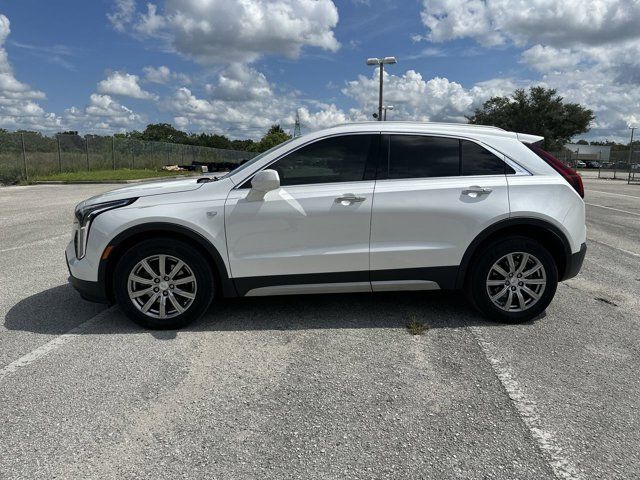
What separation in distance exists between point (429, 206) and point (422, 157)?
46cm

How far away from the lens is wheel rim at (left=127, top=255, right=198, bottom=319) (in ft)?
13.3

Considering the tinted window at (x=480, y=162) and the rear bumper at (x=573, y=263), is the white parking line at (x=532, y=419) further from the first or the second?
the tinted window at (x=480, y=162)

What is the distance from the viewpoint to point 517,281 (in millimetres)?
4270

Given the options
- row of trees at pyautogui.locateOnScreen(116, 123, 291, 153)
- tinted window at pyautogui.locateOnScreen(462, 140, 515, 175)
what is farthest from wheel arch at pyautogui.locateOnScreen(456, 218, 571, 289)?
row of trees at pyautogui.locateOnScreen(116, 123, 291, 153)

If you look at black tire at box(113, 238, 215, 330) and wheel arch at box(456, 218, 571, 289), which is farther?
wheel arch at box(456, 218, 571, 289)

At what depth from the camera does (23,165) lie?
2284 cm

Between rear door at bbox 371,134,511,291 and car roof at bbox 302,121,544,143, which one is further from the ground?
car roof at bbox 302,121,544,143

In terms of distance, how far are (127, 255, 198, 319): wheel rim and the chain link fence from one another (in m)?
21.3

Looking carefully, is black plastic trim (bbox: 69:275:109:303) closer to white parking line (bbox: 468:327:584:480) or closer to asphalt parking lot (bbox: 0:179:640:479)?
asphalt parking lot (bbox: 0:179:640:479)

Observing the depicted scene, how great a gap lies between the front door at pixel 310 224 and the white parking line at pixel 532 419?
3.99 ft

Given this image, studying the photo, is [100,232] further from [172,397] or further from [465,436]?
[465,436]

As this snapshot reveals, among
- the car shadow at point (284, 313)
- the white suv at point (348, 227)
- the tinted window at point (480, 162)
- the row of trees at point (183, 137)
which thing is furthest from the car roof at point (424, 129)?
the row of trees at point (183, 137)

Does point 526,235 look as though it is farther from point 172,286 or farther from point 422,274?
point 172,286

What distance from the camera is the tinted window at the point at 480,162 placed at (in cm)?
422
